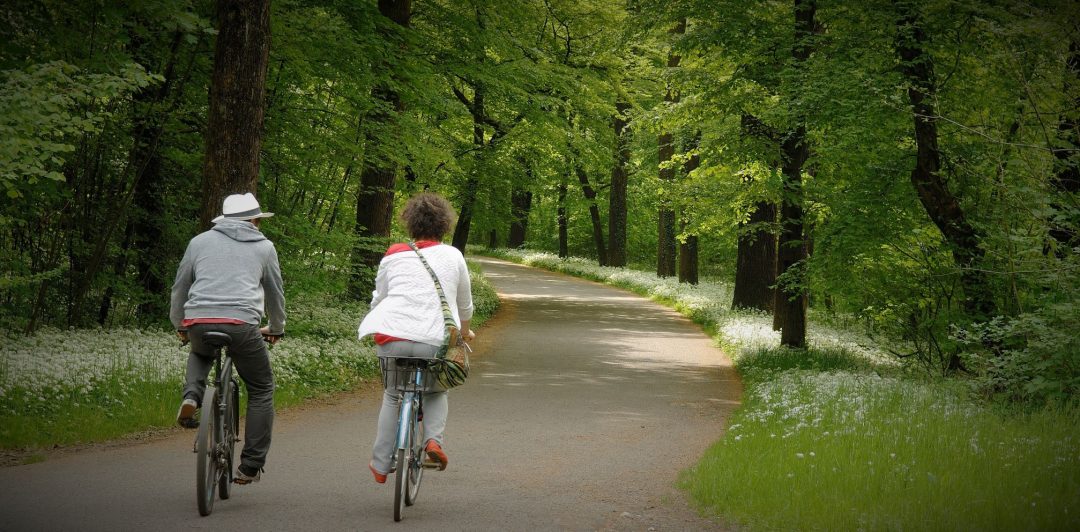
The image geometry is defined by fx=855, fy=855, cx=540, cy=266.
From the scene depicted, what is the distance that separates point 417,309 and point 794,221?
9741 mm

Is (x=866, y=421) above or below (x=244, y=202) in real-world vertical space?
below

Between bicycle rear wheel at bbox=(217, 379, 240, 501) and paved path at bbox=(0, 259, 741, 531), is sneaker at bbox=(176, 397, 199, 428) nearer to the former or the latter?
bicycle rear wheel at bbox=(217, 379, 240, 501)

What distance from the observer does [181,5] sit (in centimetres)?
921

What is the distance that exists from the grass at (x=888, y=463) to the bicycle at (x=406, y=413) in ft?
6.85

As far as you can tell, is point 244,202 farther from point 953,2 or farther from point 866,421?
point 953,2

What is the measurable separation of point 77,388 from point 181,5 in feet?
13.6

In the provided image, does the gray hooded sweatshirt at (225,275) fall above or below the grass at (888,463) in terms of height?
above

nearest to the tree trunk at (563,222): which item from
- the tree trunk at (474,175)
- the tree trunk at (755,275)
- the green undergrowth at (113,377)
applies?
the tree trunk at (474,175)

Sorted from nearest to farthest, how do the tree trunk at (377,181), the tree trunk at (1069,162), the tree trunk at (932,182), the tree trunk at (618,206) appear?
1. the tree trunk at (1069,162)
2. the tree trunk at (932,182)
3. the tree trunk at (377,181)
4. the tree trunk at (618,206)

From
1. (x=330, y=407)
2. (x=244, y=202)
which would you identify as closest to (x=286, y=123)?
(x=330, y=407)

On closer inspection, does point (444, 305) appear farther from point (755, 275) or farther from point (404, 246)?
point (755, 275)

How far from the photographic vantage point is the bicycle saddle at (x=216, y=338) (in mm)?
5370

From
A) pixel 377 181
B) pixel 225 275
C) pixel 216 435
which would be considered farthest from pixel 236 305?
pixel 377 181

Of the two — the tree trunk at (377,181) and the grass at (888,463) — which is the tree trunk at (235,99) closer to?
the tree trunk at (377,181)
